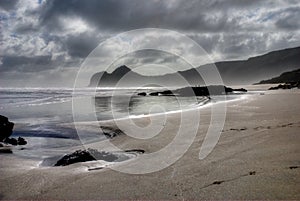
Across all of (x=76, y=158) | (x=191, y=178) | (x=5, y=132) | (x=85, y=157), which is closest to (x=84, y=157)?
(x=85, y=157)

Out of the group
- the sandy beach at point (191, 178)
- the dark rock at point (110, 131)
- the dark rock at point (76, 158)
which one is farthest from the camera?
the dark rock at point (110, 131)

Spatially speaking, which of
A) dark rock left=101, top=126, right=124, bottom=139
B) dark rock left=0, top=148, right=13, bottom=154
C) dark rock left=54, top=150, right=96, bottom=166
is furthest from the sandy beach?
dark rock left=101, top=126, right=124, bottom=139

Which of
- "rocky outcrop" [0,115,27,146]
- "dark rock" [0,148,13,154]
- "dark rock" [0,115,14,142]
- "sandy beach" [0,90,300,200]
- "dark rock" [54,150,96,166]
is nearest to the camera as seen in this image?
"sandy beach" [0,90,300,200]

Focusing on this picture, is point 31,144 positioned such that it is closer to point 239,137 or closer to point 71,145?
point 71,145

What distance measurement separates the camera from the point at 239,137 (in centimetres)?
946

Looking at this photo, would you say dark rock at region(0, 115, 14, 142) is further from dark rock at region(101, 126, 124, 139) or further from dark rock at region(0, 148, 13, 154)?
dark rock at region(101, 126, 124, 139)

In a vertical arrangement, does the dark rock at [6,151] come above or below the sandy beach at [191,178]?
above

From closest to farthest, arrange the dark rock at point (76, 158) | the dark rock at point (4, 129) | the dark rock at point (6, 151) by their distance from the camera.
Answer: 1. the dark rock at point (76, 158)
2. the dark rock at point (6, 151)
3. the dark rock at point (4, 129)

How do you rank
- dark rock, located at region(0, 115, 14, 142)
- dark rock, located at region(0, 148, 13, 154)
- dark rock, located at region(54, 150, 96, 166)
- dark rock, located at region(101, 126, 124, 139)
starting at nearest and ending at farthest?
1. dark rock, located at region(54, 150, 96, 166)
2. dark rock, located at region(0, 148, 13, 154)
3. dark rock, located at region(101, 126, 124, 139)
4. dark rock, located at region(0, 115, 14, 142)

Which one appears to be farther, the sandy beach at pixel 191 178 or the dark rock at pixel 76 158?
the dark rock at pixel 76 158

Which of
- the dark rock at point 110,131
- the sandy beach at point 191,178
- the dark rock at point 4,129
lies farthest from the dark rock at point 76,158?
the dark rock at point 4,129

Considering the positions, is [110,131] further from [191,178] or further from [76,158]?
[191,178]

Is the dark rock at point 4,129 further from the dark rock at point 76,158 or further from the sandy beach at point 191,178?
the dark rock at point 76,158

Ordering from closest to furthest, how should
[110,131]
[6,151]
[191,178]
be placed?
1. [191,178]
2. [6,151]
3. [110,131]
